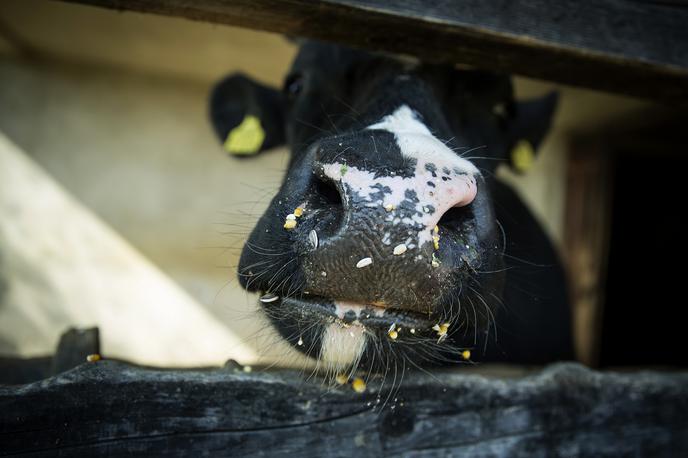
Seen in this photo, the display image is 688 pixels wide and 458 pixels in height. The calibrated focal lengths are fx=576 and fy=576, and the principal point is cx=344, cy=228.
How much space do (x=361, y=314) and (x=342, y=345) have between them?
0.31ft

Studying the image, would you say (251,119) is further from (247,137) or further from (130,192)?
(130,192)

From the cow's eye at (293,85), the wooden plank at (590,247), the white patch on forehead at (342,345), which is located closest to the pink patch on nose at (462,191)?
the white patch on forehead at (342,345)

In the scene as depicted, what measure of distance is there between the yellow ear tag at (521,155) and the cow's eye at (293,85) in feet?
4.53

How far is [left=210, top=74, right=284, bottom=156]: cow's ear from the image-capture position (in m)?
3.25

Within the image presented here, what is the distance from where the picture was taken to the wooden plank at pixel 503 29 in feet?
5.14

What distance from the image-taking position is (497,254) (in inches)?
59.9

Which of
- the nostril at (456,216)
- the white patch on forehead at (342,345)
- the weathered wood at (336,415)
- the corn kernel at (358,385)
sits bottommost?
the weathered wood at (336,415)

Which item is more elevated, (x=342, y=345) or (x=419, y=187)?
(x=419, y=187)

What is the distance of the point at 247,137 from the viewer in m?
3.26

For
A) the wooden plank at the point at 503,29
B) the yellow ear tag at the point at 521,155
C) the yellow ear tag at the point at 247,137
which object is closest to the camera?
the wooden plank at the point at 503,29

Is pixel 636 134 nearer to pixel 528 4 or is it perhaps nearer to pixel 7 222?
pixel 528 4

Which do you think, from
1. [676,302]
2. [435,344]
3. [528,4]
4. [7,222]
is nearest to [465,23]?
[528,4]

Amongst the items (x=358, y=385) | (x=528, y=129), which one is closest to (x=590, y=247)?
(x=528, y=129)

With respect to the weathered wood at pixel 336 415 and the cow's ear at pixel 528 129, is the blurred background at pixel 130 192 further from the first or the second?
the weathered wood at pixel 336 415
